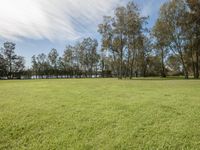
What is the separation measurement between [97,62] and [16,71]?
2537 cm

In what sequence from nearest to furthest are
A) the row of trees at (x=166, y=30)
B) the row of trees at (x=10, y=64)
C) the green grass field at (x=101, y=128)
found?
the green grass field at (x=101, y=128) < the row of trees at (x=166, y=30) < the row of trees at (x=10, y=64)

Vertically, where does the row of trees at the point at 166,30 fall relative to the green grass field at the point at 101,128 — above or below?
above

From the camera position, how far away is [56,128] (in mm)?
5047

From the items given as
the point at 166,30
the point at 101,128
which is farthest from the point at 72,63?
the point at 101,128

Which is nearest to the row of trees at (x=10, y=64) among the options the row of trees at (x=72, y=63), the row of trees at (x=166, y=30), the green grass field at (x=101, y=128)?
the row of trees at (x=72, y=63)

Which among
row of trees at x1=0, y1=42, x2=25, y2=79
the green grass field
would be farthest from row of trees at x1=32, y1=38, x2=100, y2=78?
the green grass field

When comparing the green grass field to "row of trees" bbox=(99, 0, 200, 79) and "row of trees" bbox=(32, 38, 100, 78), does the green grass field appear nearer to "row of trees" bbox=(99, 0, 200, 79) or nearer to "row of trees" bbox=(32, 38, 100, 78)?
"row of trees" bbox=(99, 0, 200, 79)

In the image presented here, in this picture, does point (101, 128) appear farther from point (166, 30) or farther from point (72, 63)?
point (72, 63)

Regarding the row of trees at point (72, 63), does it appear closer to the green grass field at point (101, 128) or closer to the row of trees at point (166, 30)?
the row of trees at point (166, 30)

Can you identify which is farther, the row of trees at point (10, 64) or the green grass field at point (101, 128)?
the row of trees at point (10, 64)

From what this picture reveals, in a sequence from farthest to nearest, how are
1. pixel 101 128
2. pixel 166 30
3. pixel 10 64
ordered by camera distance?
pixel 10 64 → pixel 166 30 → pixel 101 128

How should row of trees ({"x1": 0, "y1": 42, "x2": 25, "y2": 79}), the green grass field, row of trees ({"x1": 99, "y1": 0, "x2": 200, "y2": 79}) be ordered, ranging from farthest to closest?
row of trees ({"x1": 0, "y1": 42, "x2": 25, "y2": 79}) < row of trees ({"x1": 99, "y1": 0, "x2": 200, "y2": 79}) < the green grass field

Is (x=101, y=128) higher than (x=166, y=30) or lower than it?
lower

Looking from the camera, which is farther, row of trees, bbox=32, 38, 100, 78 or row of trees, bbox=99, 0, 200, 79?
row of trees, bbox=32, 38, 100, 78
